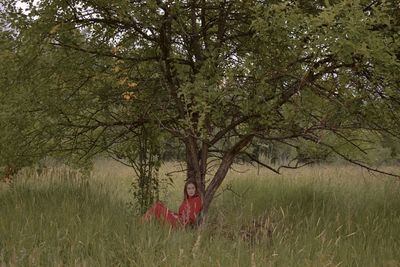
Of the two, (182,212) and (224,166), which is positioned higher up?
(224,166)

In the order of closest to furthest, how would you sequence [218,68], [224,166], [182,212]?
[218,68], [182,212], [224,166]

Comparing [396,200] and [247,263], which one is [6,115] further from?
Answer: [396,200]

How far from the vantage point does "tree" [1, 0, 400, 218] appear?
4.14 meters

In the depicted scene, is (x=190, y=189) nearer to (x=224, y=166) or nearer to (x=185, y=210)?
(x=185, y=210)

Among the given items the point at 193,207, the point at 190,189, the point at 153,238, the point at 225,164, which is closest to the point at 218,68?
the point at 225,164

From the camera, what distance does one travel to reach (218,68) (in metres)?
5.20

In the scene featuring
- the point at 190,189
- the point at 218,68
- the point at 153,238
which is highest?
the point at 218,68

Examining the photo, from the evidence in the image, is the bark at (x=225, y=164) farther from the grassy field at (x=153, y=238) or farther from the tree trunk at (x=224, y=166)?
the grassy field at (x=153, y=238)

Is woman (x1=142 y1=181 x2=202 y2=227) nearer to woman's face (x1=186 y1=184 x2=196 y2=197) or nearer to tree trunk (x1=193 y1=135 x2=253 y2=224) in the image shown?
woman's face (x1=186 y1=184 x2=196 y2=197)

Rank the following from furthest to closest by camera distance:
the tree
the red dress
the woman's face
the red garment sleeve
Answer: the woman's face < the red garment sleeve < the red dress < the tree

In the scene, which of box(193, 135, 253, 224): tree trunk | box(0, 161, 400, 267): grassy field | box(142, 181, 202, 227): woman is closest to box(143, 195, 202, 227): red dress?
box(142, 181, 202, 227): woman

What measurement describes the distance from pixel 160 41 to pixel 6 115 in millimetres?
1859

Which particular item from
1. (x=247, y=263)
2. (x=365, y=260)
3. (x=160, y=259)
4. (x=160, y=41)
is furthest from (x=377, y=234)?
(x=160, y=41)

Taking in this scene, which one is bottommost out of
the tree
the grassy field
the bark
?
the grassy field
